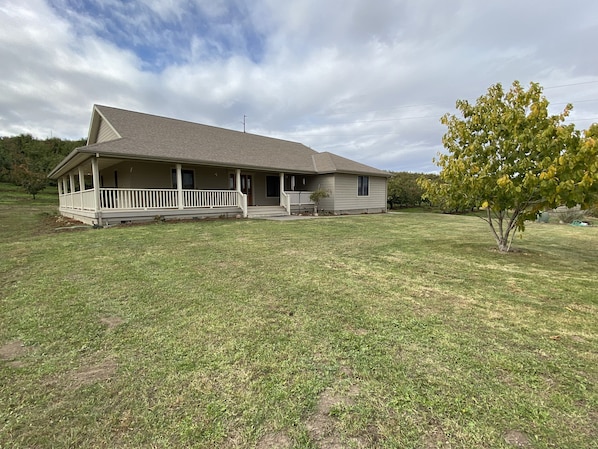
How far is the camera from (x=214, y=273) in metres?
4.78

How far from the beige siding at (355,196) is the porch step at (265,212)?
143 inches

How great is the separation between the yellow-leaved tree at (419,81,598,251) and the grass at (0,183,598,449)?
159 cm

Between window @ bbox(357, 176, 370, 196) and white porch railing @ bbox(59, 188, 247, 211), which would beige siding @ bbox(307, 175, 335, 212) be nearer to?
window @ bbox(357, 176, 370, 196)

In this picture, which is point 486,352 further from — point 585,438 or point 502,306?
point 502,306

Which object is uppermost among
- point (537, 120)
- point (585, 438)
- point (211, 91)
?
point (211, 91)

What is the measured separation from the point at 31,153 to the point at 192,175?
35.5 meters

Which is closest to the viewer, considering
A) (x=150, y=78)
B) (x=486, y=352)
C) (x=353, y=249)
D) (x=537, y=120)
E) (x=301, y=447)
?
(x=301, y=447)

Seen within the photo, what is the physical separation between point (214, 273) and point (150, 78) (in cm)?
2086

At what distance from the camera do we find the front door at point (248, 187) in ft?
56.1

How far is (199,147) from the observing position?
14703mm

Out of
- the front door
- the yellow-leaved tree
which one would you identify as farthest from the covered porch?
the yellow-leaved tree

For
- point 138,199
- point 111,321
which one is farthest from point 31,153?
point 111,321

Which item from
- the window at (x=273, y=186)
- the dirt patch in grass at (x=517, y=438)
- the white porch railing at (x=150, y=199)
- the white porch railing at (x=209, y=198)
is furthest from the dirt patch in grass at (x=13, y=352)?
the window at (x=273, y=186)

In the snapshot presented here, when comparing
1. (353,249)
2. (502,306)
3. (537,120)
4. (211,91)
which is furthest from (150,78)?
(502,306)
